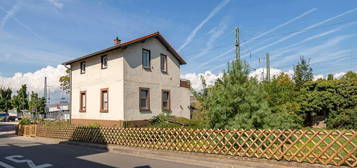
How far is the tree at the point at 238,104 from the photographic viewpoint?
9336 millimetres

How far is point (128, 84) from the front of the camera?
15.9 metres

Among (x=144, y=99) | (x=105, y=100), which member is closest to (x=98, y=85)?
(x=105, y=100)

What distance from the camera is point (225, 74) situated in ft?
34.7

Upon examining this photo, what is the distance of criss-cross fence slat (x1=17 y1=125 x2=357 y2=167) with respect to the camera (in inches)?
262

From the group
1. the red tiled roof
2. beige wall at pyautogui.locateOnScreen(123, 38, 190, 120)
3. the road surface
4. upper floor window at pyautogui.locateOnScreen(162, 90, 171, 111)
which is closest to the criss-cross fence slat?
the road surface

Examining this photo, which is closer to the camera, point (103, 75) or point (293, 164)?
point (293, 164)

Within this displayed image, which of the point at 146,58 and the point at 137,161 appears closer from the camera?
the point at 137,161

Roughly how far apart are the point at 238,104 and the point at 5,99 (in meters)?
68.0

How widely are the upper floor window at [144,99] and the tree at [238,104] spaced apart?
7798 mm

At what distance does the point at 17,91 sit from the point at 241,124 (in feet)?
219

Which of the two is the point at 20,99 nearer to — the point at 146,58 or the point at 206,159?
the point at 146,58

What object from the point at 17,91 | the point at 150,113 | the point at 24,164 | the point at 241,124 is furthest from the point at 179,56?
the point at 17,91

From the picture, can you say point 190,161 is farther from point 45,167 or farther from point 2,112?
point 2,112

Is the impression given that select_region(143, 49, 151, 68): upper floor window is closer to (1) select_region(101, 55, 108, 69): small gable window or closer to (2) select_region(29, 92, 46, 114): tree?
(1) select_region(101, 55, 108, 69): small gable window
